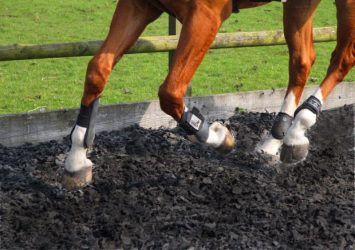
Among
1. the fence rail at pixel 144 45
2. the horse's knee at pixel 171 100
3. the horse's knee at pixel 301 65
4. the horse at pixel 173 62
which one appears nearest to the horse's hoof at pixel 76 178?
the horse at pixel 173 62

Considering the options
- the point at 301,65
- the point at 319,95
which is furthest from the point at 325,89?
the point at 301,65

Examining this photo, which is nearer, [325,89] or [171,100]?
[171,100]

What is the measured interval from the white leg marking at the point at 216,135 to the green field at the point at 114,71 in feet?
9.28

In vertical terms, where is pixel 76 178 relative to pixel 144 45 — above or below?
above

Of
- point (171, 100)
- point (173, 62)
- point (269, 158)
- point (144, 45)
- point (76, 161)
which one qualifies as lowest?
point (269, 158)

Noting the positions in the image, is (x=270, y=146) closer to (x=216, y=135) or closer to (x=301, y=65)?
(x=301, y=65)

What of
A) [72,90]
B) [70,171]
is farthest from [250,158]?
[72,90]

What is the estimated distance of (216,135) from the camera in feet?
14.6

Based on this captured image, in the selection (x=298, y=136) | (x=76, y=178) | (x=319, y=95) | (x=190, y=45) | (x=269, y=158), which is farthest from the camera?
(x=269, y=158)

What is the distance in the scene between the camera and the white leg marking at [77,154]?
Result: 13.8 feet

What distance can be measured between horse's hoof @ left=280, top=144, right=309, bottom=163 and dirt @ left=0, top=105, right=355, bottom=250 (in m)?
0.11

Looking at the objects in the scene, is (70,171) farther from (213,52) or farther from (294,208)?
(213,52)

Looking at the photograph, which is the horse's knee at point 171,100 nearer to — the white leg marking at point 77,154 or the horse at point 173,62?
the horse at point 173,62

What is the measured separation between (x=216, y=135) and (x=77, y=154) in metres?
0.82
